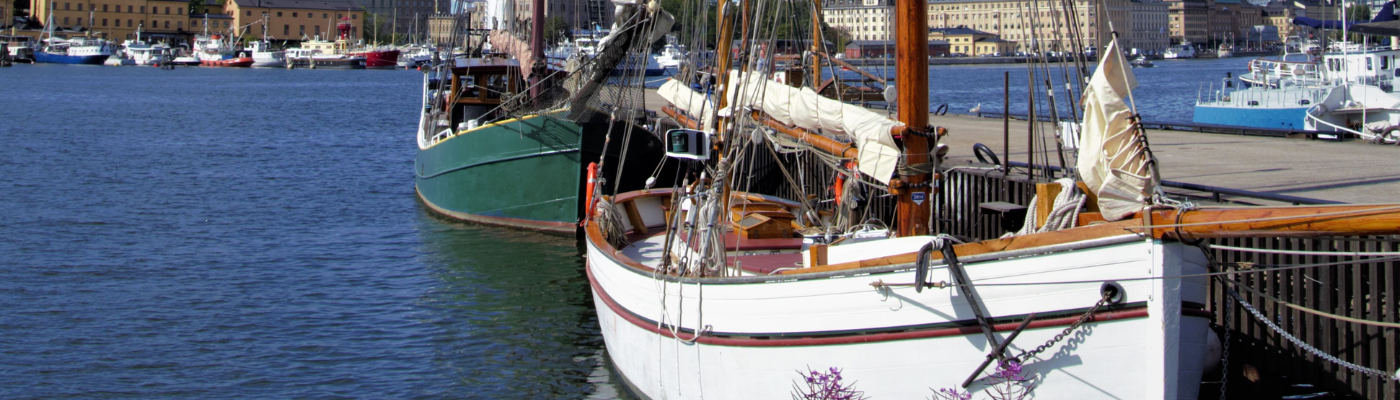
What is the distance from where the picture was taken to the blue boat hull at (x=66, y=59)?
171000 millimetres

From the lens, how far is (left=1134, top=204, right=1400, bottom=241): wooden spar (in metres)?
7.14

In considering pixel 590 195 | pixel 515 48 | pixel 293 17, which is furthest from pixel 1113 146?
pixel 293 17

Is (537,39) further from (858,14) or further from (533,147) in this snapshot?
(858,14)

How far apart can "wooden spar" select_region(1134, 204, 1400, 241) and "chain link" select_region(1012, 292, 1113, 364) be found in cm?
59

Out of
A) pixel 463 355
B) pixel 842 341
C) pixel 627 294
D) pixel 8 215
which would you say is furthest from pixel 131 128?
pixel 842 341

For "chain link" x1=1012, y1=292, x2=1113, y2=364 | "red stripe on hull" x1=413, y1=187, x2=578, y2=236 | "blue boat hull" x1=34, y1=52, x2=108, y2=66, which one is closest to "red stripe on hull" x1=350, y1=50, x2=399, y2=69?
"blue boat hull" x1=34, y1=52, x2=108, y2=66

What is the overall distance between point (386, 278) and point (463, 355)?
560cm

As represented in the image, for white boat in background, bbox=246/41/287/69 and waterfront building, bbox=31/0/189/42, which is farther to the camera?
waterfront building, bbox=31/0/189/42

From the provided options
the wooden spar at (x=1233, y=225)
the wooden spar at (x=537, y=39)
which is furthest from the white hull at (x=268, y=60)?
the wooden spar at (x=1233, y=225)

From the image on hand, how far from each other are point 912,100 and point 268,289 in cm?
1278

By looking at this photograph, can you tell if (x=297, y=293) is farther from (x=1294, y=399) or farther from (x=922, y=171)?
(x=1294, y=399)

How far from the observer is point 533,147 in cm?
2436

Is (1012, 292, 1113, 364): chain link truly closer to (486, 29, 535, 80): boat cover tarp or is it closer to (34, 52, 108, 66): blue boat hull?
(486, 29, 535, 80): boat cover tarp

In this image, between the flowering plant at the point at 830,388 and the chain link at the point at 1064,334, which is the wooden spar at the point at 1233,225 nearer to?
the chain link at the point at 1064,334
